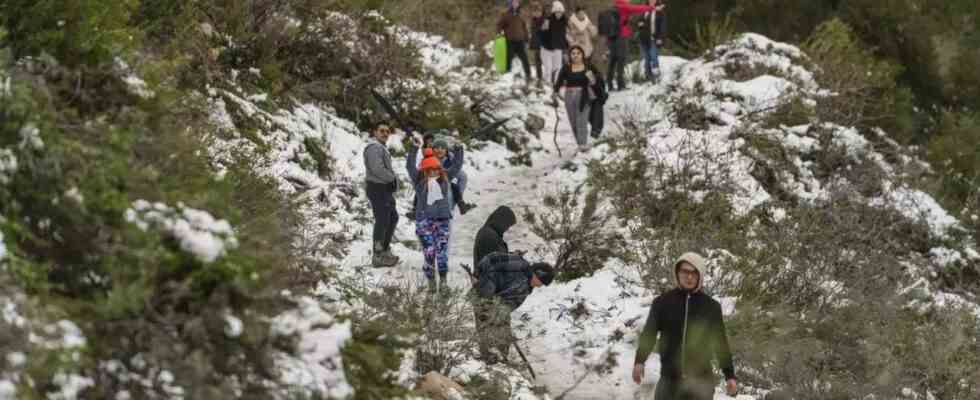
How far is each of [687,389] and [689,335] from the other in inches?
12.9

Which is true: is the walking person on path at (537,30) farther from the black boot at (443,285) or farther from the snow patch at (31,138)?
the snow patch at (31,138)

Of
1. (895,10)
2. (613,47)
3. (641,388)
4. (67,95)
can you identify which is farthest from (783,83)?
(67,95)

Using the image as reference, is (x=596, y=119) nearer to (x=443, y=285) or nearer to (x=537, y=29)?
(x=537, y=29)

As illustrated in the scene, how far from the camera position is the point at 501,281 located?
904 centimetres

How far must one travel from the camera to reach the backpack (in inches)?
784

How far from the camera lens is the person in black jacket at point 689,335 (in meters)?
7.16

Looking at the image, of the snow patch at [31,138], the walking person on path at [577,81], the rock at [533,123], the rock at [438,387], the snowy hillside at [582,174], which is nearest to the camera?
the snow patch at [31,138]

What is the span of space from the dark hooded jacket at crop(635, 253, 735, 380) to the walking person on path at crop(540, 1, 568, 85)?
A: 11.9 metres

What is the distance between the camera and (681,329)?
7223 millimetres

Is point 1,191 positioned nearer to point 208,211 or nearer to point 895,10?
point 208,211

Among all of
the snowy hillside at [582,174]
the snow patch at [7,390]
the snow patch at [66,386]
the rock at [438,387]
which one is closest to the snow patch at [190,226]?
the snow patch at [66,386]

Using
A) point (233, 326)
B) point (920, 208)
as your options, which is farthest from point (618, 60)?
point (233, 326)

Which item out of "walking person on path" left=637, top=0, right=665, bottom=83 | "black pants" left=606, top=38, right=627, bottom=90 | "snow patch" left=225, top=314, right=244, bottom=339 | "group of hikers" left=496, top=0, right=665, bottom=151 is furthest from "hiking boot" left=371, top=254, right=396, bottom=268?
"walking person on path" left=637, top=0, right=665, bottom=83

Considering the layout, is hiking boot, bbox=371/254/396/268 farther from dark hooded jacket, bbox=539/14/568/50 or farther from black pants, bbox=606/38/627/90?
black pants, bbox=606/38/627/90
